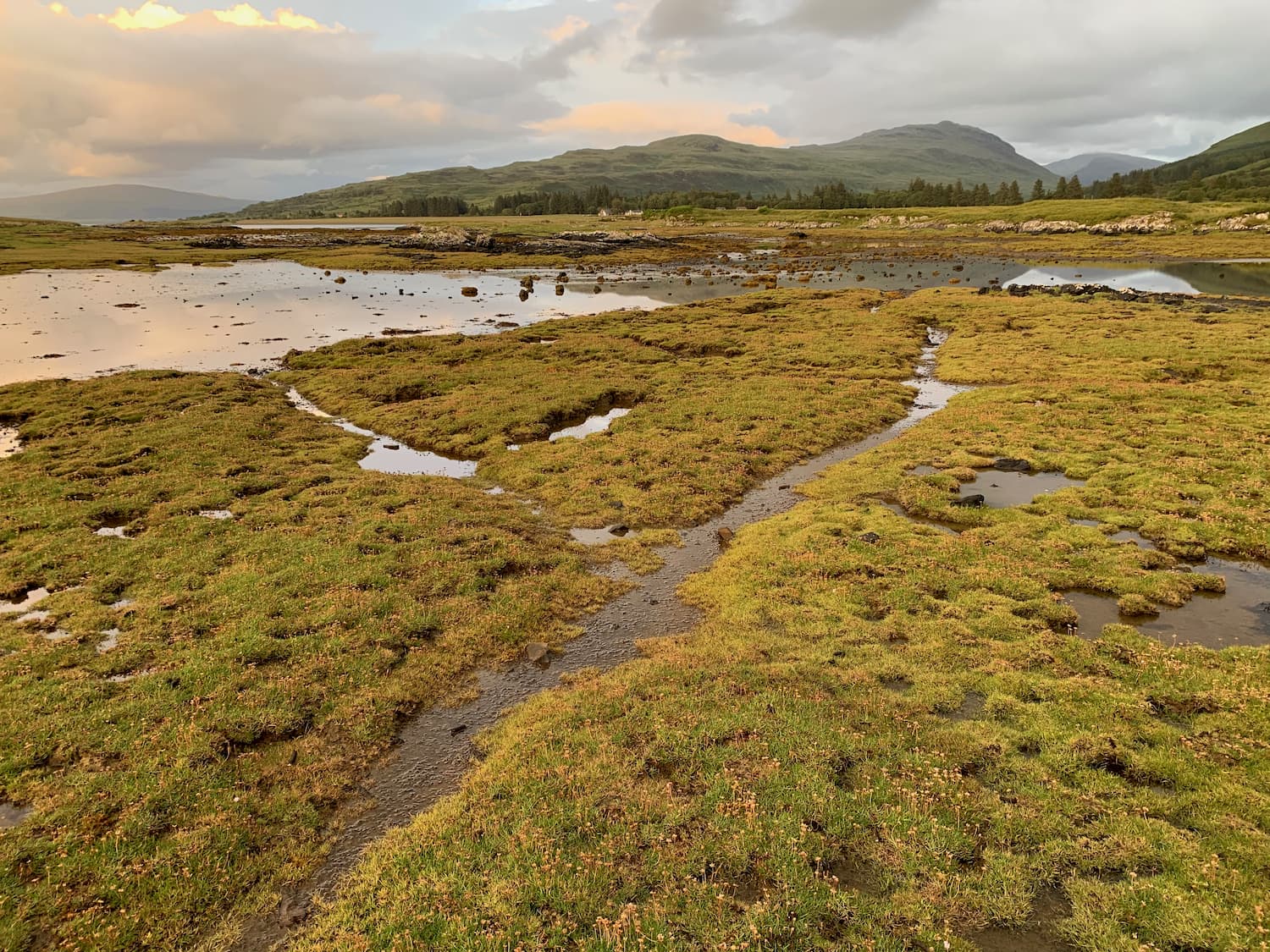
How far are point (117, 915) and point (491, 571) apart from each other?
44.1 ft

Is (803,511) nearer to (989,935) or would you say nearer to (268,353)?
(989,935)

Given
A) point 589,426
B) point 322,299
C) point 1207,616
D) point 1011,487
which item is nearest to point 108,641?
point 589,426

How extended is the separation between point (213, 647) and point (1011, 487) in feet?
114

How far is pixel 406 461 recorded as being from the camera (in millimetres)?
35344

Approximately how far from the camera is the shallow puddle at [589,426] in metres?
38.6

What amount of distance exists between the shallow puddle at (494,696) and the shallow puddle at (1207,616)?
498 inches

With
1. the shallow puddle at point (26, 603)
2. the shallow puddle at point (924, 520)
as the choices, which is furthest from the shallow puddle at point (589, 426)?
the shallow puddle at point (26, 603)

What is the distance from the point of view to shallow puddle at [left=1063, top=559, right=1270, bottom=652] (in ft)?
58.2

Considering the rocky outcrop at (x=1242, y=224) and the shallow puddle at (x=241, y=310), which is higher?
the rocky outcrop at (x=1242, y=224)

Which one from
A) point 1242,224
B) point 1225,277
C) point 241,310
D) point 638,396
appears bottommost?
point 638,396

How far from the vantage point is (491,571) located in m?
22.7

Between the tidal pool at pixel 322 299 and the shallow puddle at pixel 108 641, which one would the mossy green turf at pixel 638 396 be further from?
the shallow puddle at pixel 108 641

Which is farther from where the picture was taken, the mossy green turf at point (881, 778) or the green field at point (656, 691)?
the green field at point (656, 691)

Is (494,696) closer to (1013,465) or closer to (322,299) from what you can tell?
(1013,465)
